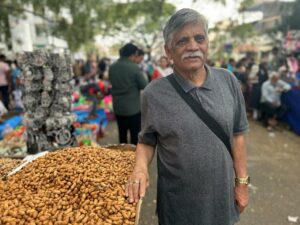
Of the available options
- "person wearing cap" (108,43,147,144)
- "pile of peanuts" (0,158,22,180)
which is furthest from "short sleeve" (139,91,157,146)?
"person wearing cap" (108,43,147,144)

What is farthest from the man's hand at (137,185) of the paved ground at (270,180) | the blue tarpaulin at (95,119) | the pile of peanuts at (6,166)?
the blue tarpaulin at (95,119)

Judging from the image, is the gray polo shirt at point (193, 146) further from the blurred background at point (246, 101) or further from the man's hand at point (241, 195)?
the blurred background at point (246, 101)

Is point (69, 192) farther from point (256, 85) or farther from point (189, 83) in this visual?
point (256, 85)

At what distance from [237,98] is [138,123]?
3176 mm

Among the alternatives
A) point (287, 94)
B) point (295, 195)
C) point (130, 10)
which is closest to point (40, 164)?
point (295, 195)

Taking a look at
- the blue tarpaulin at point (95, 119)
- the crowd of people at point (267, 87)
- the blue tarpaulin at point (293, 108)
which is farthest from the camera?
the crowd of people at point (267, 87)

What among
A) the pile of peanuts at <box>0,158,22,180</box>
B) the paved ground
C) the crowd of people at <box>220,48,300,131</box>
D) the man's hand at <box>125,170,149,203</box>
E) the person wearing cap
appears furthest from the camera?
the crowd of people at <box>220,48,300,131</box>

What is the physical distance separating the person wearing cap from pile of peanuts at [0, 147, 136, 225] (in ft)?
7.30

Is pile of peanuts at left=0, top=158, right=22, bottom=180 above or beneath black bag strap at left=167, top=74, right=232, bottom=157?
beneath

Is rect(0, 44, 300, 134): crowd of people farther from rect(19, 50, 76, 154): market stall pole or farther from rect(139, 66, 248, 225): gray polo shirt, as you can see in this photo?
rect(139, 66, 248, 225): gray polo shirt

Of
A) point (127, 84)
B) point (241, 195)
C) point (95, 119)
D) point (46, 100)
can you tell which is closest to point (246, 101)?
point (95, 119)

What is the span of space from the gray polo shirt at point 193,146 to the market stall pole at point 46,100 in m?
2.19

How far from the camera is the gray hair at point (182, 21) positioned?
1.56 metres

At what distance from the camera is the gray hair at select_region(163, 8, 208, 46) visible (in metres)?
1.56
